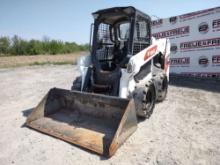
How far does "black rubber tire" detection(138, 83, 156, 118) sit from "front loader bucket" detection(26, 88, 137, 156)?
54 cm

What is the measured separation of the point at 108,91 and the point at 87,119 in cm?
71

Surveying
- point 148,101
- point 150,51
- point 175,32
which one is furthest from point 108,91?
point 175,32

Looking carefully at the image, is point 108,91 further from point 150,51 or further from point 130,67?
point 150,51

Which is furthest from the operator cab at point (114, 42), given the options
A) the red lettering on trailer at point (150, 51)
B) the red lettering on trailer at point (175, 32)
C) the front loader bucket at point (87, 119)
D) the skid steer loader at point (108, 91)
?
the red lettering on trailer at point (175, 32)

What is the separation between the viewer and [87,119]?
13.6 feet

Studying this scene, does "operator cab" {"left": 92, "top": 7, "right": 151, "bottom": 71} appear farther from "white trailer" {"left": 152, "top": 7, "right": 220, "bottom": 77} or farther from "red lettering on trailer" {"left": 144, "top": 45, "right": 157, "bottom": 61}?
"white trailer" {"left": 152, "top": 7, "right": 220, "bottom": 77}

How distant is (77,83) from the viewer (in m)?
4.95

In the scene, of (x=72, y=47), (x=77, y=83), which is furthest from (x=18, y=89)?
(x=72, y=47)

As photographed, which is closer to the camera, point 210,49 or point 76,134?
point 76,134

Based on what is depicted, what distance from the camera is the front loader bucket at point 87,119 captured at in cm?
333

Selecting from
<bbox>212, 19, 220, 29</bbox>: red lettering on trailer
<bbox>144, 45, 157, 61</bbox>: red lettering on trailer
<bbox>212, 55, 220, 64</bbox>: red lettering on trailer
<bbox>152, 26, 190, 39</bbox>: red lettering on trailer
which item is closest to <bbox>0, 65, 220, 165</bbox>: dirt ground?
<bbox>144, 45, 157, 61</bbox>: red lettering on trailer

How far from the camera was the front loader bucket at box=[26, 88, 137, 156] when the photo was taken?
3328mm

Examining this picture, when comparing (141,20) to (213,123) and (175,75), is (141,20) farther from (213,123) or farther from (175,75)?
(175,75)

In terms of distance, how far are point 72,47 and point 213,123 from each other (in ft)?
160
